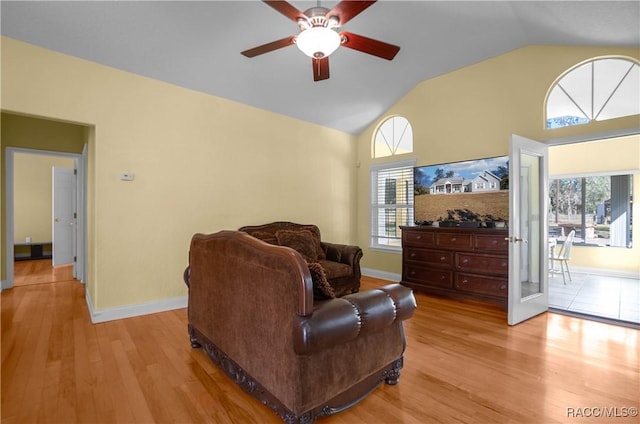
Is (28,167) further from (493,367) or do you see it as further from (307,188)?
(493,367)

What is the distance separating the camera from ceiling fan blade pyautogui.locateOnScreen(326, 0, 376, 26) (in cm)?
197

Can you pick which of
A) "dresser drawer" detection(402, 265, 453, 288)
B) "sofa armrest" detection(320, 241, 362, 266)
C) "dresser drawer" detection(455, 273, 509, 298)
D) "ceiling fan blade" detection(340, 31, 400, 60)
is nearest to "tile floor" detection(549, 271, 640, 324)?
"dresser drawer" detection(455, 273, 509, 298)

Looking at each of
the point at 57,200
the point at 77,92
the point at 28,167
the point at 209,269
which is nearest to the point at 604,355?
the point at 209,269

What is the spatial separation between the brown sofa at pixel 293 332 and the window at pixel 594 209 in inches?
265

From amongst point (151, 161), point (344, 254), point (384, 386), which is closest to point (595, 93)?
point (344, 254)

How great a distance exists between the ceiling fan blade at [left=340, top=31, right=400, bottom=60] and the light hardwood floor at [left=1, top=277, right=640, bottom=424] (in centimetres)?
251

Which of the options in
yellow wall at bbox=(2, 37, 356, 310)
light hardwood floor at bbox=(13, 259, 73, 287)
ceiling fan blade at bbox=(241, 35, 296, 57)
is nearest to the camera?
ceiling fan blade at bbox=(241, 35, 296, 57)

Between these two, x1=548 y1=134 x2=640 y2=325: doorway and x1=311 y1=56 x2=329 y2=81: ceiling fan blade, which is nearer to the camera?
x1=311 y1=56 x2=329 y2=81: ceiling fan blade

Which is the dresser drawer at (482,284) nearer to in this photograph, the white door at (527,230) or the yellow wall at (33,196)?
the white door at (527,230)

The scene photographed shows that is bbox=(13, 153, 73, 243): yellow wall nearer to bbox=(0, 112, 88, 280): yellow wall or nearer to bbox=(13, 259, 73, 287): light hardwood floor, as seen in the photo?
bbox=(13, 259, 73, 287): light hardwood floor

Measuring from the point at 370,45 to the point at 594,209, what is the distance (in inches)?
272

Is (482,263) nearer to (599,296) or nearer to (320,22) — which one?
(599,296)

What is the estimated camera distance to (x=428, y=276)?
4227 millimetres

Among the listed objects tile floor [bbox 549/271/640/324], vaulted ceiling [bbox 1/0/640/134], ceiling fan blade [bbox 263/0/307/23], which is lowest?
tile floor [bbox 549/271/640/324]
